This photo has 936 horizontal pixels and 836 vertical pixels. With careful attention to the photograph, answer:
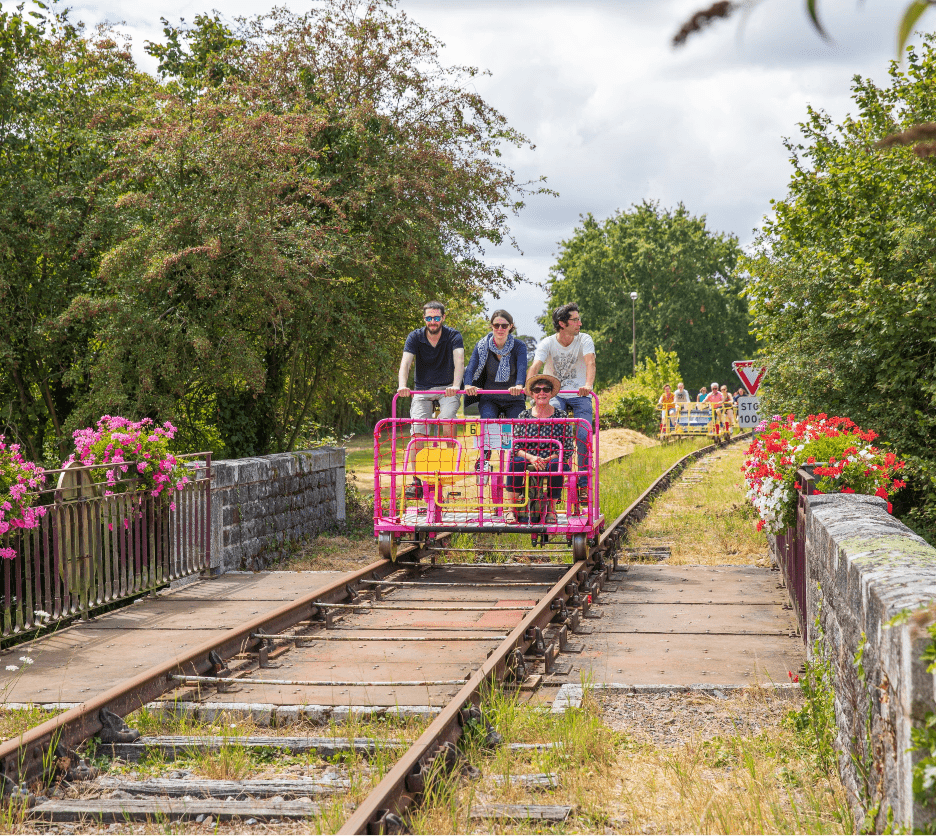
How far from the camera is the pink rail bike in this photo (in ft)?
29.3

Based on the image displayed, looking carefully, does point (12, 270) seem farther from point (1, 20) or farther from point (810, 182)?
point (810, 182)

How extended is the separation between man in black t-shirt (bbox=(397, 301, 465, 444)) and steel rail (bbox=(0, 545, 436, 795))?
2.74 m

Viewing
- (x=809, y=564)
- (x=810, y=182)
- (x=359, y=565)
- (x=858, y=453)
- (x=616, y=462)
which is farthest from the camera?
(x=616, y=462)

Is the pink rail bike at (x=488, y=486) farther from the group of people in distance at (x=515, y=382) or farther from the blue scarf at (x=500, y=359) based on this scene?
the blue scarf at (x=500, y=359)

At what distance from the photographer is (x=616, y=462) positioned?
24312 mm

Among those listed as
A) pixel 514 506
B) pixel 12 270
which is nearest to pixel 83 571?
pixel 514 506

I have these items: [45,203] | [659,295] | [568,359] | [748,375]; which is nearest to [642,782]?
[568,359]

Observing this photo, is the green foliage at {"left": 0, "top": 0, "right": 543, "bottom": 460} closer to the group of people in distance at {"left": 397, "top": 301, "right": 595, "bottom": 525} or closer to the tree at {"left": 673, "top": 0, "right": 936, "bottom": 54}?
the group of people in distance at {"left": 397, "top": 301, "right": 595, "bottom": 525}

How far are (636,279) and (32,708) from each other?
238 ft

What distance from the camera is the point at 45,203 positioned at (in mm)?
12938

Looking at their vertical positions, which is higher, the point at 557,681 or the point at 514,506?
the point at 514,506

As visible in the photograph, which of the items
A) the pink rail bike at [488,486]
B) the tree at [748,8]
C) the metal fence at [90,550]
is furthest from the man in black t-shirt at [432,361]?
the tree at [748,8]

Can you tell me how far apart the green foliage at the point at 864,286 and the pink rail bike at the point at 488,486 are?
3.61 meters

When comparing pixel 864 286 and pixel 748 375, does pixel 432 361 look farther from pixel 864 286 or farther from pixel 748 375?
pixel 748 375
